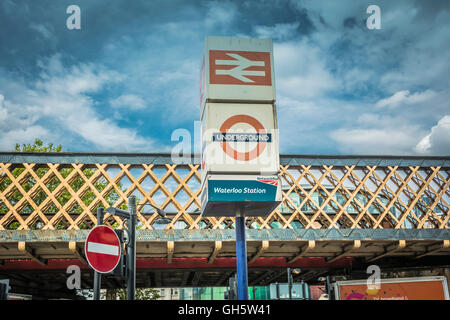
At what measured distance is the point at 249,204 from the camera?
542cm

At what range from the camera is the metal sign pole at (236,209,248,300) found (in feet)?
17.2

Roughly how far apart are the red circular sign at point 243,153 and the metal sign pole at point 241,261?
0.79 metres

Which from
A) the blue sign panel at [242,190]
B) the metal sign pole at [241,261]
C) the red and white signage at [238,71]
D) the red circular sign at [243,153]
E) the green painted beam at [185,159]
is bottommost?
the metal sign pole at [241,261]

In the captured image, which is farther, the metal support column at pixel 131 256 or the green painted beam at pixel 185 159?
the green painted beam at pixel 185 159

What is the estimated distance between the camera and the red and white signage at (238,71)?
5723 millimetres

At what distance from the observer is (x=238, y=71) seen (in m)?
5.79

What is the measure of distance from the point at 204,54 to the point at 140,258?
1320 centimetres

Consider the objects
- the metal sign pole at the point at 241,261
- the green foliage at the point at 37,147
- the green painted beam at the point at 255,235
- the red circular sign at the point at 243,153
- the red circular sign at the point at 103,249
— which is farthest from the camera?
the green foliage at the point at 37,147

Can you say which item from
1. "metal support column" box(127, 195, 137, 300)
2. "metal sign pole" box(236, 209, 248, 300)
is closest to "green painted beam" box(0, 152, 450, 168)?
"metal support column" box(127, 195, 137, 300)

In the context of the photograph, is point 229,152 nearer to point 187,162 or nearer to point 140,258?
point 187,162

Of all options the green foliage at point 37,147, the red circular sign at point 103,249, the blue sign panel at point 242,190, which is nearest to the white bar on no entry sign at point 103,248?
the red circular sign at point 103,249

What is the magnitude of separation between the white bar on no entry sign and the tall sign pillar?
1.50 meters

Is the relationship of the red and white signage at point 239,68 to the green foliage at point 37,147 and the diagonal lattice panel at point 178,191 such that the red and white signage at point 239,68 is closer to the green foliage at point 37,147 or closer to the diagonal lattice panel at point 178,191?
the diagonal lattice panel at point 178,191

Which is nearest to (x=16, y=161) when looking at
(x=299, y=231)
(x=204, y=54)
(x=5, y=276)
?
(x=5, y=276)
